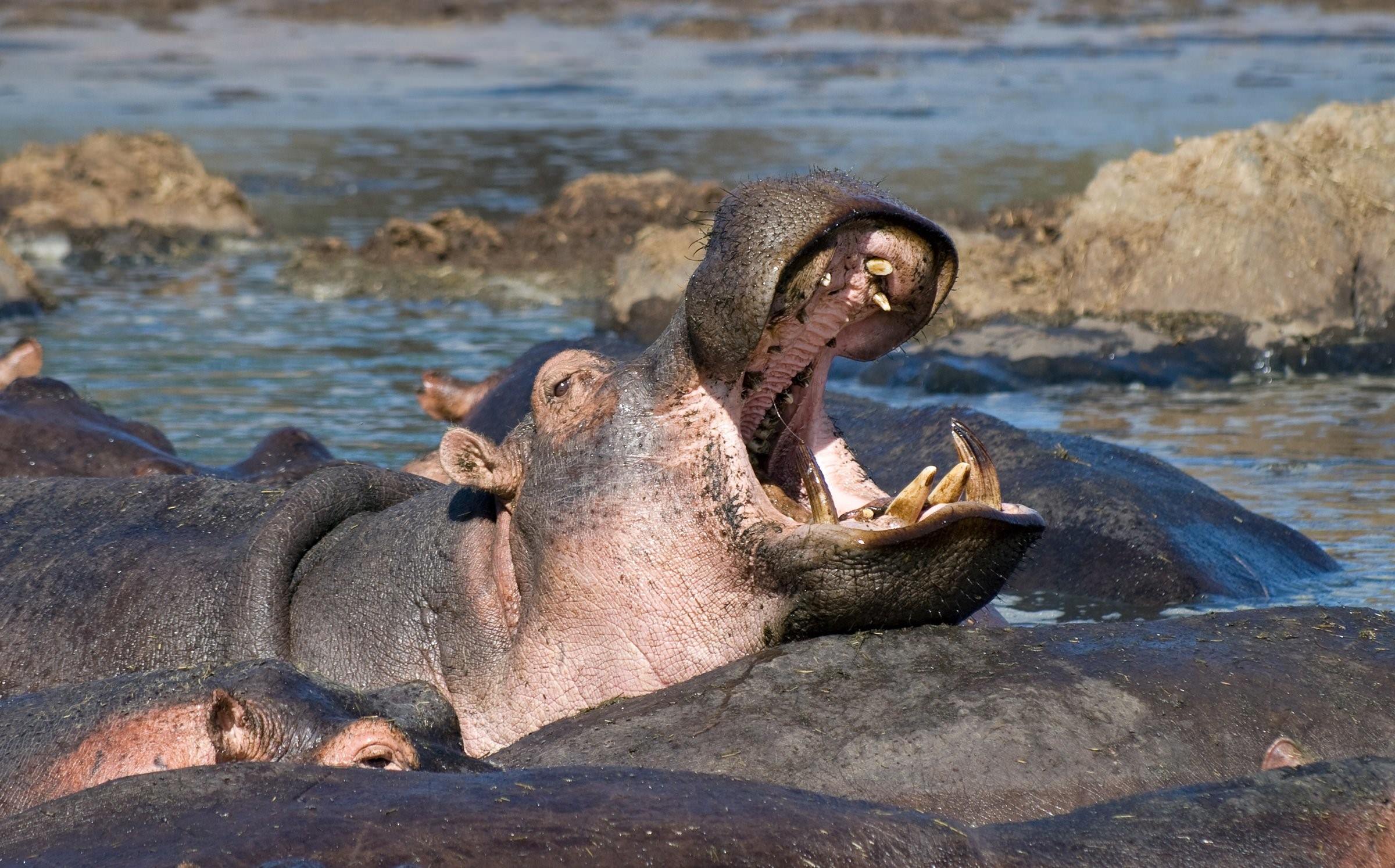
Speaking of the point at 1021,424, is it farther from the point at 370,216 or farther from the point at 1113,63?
the point at 1113,63

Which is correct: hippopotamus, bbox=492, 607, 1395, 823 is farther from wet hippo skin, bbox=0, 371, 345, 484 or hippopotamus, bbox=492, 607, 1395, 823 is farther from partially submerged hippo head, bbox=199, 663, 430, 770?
wet hippo skin, bbox=0, 371, 345, 484

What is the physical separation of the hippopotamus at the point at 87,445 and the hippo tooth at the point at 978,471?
3.31 meters

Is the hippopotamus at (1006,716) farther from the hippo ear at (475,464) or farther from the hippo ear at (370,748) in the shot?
the hippo ear at (475,464)

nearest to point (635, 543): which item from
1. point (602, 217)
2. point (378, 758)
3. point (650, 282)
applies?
point (378, 758)

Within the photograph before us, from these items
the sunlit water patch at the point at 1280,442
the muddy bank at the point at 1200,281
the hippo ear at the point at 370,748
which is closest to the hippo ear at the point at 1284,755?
the hippo ear at the point at 370,748

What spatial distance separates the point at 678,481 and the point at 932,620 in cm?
68

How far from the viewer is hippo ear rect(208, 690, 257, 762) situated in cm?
374

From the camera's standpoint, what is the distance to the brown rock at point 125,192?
18375mm

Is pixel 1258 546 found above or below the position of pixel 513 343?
above

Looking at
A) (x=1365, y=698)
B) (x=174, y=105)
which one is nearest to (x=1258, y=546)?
(x=1365, y=698)

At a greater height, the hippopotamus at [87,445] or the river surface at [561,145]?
the hippopotamus at [87,445]

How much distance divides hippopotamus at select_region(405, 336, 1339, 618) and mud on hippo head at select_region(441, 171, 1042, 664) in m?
1.50

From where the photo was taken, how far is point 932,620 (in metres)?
4.61

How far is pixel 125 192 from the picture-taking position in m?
18.7
